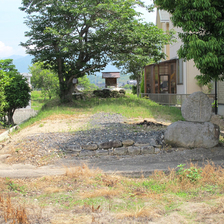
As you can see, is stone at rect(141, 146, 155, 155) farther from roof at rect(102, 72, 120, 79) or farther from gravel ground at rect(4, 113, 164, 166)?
roof at rect(102, 72, 120, 79)

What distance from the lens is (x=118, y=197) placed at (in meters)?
4.66

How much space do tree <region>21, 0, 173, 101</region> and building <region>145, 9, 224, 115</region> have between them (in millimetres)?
2352

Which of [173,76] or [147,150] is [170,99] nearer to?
[173,76]

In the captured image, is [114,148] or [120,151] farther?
[114,148]

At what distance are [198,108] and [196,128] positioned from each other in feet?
2.12

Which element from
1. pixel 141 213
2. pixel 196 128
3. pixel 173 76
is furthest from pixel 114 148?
pixel 173 76

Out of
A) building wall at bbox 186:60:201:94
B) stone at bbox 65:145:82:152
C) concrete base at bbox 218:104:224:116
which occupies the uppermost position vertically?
building wall at bbox 186:60:201:94

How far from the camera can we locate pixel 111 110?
1473 cm

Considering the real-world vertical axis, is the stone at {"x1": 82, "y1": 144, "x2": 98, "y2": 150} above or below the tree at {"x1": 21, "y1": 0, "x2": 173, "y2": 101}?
below

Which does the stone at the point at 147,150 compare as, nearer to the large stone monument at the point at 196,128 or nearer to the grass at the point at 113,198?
the large stone monument at the point at 196,128

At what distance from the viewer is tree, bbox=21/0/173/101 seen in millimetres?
15461

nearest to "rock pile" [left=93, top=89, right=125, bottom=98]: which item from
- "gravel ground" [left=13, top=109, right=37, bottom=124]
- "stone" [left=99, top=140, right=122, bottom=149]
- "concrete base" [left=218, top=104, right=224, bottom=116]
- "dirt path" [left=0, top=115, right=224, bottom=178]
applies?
"gravel ground" [left=13, top=109, right=37, bottom=124]

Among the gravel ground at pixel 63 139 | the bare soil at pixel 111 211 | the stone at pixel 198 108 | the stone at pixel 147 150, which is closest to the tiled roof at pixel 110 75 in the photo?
the gravel ground at pixel 63 139

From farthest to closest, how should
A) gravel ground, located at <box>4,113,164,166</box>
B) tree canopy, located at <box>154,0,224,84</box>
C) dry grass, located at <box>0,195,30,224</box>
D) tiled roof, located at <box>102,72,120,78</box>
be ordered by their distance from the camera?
tiled roof, located at <box>102,72,120,78</box>
gravel ground, located at <box>4,113,164,166</box>
tree canopy, located at <box>154,0,224,84</box>
dry grass, located at <box>0,195,30,224</box>
